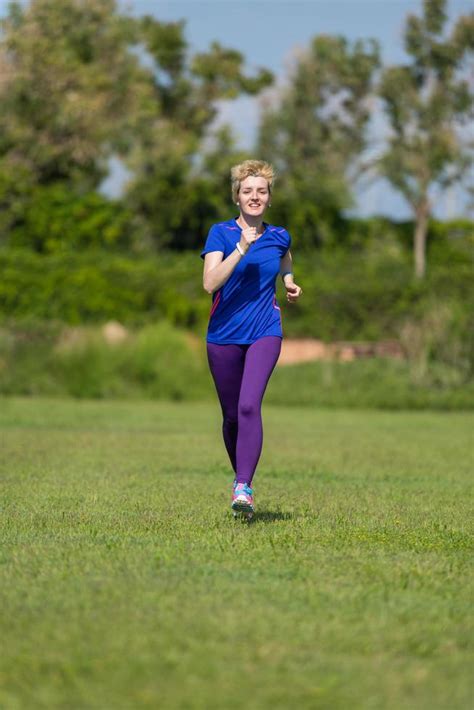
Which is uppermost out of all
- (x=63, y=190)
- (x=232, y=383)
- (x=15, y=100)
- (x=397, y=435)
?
(x=15, y=100)

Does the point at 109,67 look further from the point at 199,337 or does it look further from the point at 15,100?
the point at 199,337

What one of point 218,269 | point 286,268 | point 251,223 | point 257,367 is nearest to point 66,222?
point 286,268

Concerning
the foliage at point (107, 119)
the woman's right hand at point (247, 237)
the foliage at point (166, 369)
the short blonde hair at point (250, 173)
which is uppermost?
the foliage at point (107, 119)

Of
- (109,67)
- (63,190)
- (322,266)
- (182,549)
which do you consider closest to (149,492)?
(182,549)

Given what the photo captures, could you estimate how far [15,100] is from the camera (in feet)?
154

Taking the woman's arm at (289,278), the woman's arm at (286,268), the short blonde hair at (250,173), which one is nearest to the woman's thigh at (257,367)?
the woman's arm at (289,278)

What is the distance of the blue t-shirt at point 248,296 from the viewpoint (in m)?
8.09

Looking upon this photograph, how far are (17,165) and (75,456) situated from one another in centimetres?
3191

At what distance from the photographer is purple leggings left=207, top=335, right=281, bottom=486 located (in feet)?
26.4

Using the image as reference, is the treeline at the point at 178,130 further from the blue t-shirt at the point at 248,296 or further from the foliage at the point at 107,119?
the blue t-shirt at the point at 248,296

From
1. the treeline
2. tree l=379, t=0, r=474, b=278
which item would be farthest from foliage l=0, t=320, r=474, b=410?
tree l=379, t=0, r=474, b=278

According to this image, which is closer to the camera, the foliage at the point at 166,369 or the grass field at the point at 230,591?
the grass field at the point at 230,591

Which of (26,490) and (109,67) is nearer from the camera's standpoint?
(26,490)

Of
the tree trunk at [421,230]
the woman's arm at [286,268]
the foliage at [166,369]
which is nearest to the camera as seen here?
the woman's arm at [286,268]
